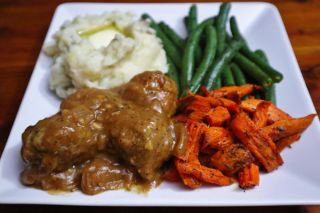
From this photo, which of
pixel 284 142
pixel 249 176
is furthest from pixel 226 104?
pixel 249 176

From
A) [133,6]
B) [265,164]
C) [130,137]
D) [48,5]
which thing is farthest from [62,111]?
[48,5]

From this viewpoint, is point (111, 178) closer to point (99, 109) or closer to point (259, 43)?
point (99, 109)

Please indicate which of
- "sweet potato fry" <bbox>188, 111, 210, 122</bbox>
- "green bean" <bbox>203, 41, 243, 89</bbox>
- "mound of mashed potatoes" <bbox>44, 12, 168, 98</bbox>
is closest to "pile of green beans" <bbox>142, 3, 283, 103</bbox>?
"green bean" <bbox>203, 41, 243, 89</bbox>

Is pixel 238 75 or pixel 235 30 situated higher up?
pixel 235 30

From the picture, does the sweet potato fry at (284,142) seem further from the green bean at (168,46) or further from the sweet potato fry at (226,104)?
the green bean at (168,46)

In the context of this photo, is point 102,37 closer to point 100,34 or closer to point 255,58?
point 100,34

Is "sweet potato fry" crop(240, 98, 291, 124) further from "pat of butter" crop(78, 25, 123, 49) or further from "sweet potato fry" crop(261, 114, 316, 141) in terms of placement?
"pat of butter" crop(78, 25, 123, 49)
